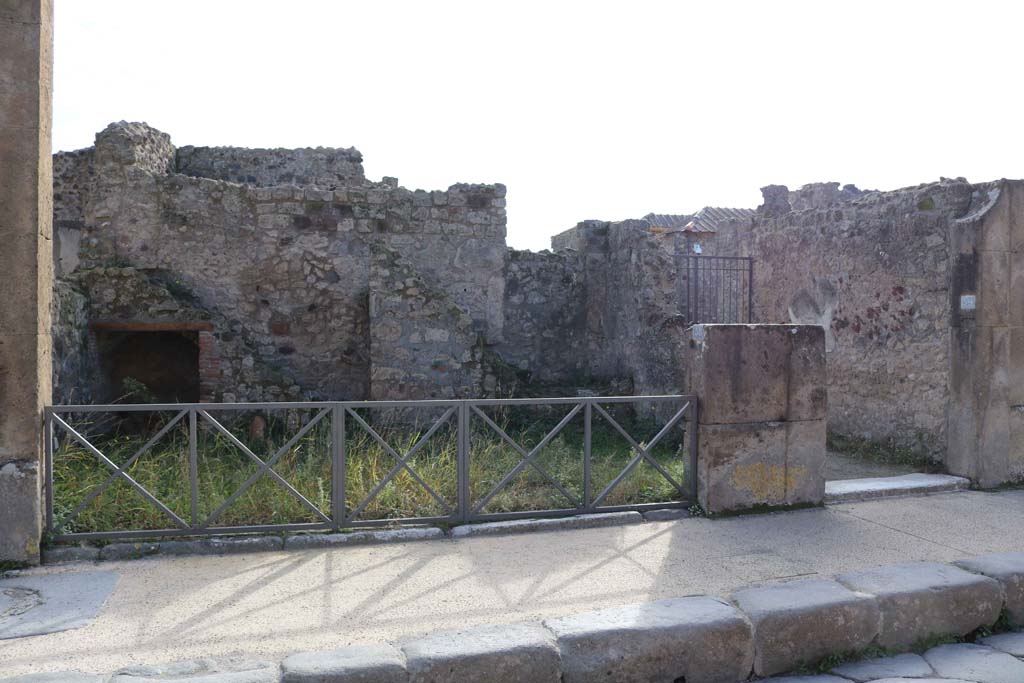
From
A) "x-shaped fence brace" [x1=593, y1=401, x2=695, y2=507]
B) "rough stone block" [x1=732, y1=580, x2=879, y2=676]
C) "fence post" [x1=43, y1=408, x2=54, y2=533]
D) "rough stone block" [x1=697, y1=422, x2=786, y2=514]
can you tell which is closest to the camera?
"rough stone block" [x1=732, y1=580, x2=879, y2=676]

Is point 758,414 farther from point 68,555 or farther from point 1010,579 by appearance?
point 68,555

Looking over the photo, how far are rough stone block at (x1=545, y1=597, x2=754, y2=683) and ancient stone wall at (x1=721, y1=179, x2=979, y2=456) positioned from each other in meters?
4.83

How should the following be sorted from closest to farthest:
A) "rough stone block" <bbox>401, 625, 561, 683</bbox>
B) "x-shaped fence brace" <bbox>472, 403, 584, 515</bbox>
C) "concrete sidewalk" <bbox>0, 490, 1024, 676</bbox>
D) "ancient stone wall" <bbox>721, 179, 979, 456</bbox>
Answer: "rough stone block" <bbox>401, 625, 561, 683</bbox> < "concrete sidewalk" <bbox>0, 490, 1024, 676</bbox> < "x-shaped fence brace" <bbox>472, 403, 584, 515</bbox> < "ancient stone wall" <bbox>721, 179, 979, 456</bbox>

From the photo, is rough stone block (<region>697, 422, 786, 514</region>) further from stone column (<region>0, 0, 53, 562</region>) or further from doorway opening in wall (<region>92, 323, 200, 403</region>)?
doorway opening in wall (<region>92, 323, 200, 403</region>)

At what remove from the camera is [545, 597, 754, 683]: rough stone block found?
347 cm

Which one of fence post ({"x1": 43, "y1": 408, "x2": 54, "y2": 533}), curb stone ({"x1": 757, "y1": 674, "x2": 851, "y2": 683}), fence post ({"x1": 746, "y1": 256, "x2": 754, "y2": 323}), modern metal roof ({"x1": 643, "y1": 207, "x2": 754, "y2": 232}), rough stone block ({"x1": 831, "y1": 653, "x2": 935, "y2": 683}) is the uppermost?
modern metal roof ({"x1": 643, "y1": 207, "x2": 754, "y2": 232})

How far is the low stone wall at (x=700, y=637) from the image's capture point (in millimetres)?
3201

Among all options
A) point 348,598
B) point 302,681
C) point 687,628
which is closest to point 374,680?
point 302,681

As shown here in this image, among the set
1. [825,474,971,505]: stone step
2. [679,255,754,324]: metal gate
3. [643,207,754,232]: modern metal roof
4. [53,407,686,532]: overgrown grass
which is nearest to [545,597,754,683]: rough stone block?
[53,407,686,532]: overgrown grass

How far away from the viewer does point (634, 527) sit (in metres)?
5.43

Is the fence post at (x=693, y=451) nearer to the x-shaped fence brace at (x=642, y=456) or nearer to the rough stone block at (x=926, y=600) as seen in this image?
the x-shaped fence brace at (x=642, y=456)

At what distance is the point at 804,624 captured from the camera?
3791mm

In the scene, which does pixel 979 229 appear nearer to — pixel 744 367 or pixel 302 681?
pixel 744 367

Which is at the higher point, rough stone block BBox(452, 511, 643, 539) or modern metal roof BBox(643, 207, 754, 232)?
modern metal roof BBox(643, 207, 754, 232)
